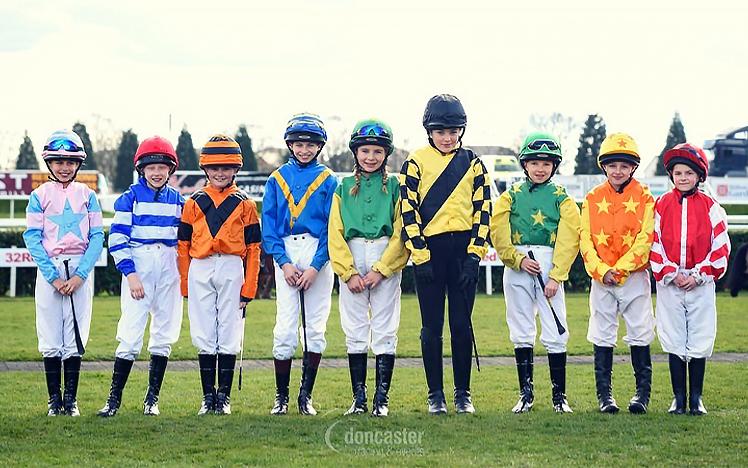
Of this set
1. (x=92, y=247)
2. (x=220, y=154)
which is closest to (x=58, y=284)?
(x=92, y=247)

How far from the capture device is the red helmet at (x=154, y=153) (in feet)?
21.9

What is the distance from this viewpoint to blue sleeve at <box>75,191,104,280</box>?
260 inches

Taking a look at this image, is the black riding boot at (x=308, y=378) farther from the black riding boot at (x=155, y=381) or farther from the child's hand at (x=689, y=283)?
the child's hand at (x=689, y=283)

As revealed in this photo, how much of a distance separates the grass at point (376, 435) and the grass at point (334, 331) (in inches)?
113

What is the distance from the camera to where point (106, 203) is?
3188 cm

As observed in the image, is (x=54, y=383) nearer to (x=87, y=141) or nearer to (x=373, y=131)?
(x=373, y=131)

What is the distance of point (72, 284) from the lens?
257 inches

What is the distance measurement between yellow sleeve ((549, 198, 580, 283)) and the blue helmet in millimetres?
1679

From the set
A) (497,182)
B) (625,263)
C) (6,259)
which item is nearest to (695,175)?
(625,263)

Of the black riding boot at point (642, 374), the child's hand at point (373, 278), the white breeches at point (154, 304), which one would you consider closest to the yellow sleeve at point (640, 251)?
the black riding boot at point (642, 374)

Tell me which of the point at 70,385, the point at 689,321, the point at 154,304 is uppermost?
the point at 154,304

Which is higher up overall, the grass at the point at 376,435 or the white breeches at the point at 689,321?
the white breeches at the point at 689,321

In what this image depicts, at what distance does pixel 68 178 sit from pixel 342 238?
1.93 metres

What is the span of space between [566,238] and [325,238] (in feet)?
5.22
